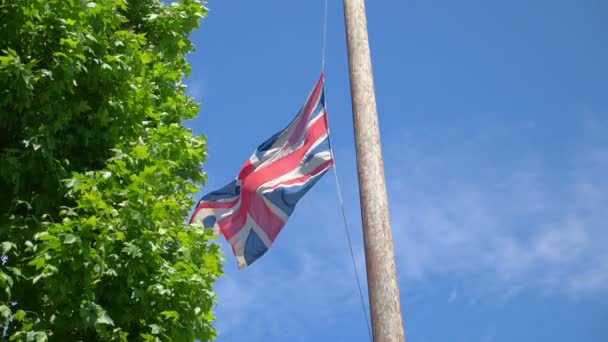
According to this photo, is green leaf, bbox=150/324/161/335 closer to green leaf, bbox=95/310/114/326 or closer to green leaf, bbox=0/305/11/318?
green leaf, bbox=95/310/114/326

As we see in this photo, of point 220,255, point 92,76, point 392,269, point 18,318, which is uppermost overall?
point 92,76

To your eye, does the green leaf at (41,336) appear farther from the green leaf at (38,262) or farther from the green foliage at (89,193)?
the green leaf at (38,262)

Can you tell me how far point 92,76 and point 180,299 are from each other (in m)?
2.81

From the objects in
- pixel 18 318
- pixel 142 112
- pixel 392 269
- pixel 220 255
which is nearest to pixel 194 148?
pixel 142 112

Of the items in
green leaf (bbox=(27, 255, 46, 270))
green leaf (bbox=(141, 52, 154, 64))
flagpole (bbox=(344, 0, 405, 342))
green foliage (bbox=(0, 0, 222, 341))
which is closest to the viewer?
flagpole (bbox=(344, 0, 405, 342))

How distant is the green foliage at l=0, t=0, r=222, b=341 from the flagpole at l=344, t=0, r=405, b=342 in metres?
2.15

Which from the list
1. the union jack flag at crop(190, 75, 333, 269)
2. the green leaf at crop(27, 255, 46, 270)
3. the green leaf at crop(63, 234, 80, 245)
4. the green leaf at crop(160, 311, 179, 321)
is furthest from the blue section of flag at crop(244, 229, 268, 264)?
the green leaf at crop(27, 255, 46, 270)

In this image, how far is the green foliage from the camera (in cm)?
929

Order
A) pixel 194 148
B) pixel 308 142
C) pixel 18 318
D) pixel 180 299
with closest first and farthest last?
pixel 18 318
pixel 180 299
pixel 194 148
pixel 308 142

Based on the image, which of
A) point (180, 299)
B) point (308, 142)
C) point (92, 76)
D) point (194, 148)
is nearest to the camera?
point (180, 299)

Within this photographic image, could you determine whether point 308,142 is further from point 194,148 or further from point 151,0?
point 151,0

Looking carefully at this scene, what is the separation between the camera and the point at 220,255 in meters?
10.7

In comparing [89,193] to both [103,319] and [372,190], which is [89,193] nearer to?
[103,319]

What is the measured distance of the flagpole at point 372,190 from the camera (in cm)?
820
